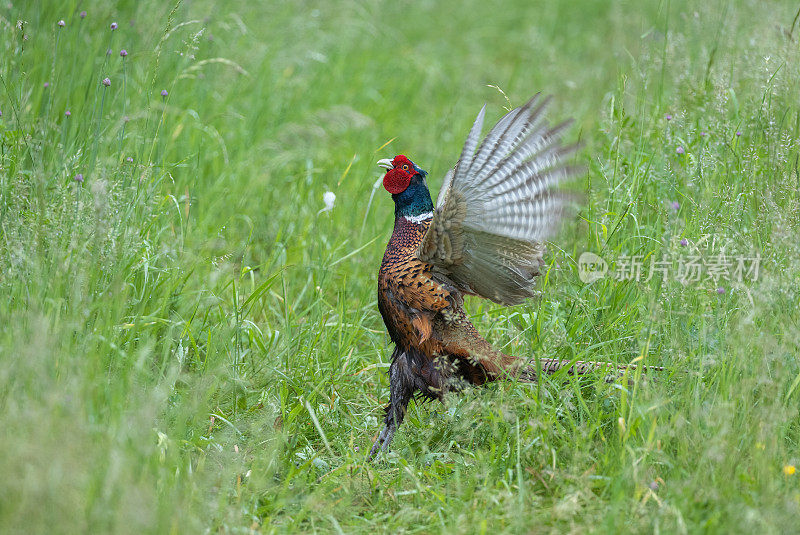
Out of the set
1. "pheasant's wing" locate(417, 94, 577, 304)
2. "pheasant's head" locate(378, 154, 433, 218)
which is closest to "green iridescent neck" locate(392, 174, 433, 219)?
"pheasant's head" locate(378, 154, 433, 218)

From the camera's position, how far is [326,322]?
158 inches

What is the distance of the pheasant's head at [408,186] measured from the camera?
352 centimetres

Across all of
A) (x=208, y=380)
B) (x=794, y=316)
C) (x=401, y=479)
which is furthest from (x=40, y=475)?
(x=794, y=316)

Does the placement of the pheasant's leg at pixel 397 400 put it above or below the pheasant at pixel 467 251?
below

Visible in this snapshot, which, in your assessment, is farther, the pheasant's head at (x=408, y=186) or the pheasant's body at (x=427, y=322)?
the pheasant's head at (x=408, y=186)

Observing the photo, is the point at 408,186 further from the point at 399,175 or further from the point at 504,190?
the point at 504,190

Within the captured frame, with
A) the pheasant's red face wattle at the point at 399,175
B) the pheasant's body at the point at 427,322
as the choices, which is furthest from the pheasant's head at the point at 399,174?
the pheasant's body at the point at 427,322

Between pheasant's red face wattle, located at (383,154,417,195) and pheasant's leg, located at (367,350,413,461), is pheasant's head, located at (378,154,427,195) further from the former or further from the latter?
pheasant's leg, located at (367,350,413,461)

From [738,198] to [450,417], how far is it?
158 cm

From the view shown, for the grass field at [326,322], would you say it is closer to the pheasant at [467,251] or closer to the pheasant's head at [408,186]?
the pheasant at [467,251]

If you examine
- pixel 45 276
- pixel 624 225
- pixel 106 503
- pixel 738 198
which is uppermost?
pixel 738 198

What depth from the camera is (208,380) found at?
9.37ft

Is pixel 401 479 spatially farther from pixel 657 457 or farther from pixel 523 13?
pixel 523 13

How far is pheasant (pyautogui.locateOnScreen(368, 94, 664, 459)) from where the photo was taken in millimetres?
3072
